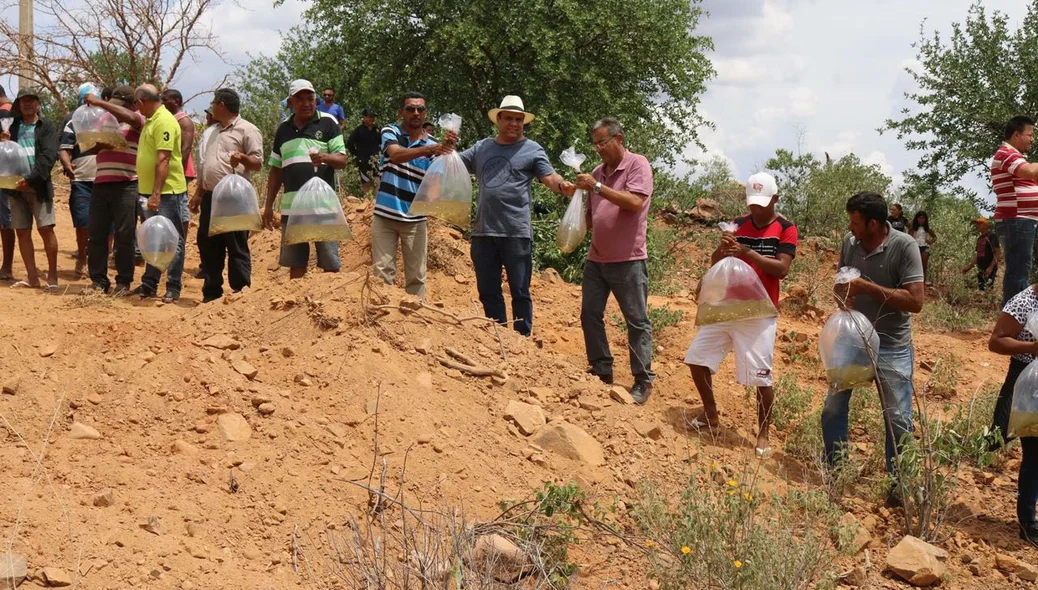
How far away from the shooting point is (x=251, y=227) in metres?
6.51

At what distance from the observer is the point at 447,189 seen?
19.4ft

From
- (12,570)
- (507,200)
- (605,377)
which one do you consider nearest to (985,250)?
(605,377)

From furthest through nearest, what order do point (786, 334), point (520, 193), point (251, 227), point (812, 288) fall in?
point (812, 288)
point (786, 334)
point (251, 227)
point (520, 193)

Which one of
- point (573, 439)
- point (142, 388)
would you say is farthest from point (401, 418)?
point (142, 388)

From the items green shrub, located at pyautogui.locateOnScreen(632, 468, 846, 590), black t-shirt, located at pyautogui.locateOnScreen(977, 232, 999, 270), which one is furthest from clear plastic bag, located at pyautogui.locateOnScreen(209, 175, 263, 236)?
black t-shirt, located at pyautogui.locateOnScreen(977, 232, 999, 270)

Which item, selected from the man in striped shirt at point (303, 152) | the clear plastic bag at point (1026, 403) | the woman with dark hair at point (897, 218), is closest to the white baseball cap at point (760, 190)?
the clear plastic bag at point (1026, 403)

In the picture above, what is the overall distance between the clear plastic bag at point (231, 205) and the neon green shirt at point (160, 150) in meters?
0.76

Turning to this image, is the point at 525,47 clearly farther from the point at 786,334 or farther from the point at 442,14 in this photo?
the point at 786,334

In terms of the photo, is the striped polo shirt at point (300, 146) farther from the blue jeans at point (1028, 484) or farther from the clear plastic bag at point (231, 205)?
the blue jeans at point (1028, 484)

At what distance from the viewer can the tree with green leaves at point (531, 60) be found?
1184cm

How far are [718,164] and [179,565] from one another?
57.5ft

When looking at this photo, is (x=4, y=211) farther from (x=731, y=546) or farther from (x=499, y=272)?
→ (x=731, y=546)

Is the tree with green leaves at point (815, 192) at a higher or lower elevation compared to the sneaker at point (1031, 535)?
higher

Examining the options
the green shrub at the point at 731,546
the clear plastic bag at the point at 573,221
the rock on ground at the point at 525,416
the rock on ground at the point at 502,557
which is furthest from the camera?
the clear plastic bag at the point at 573,221
